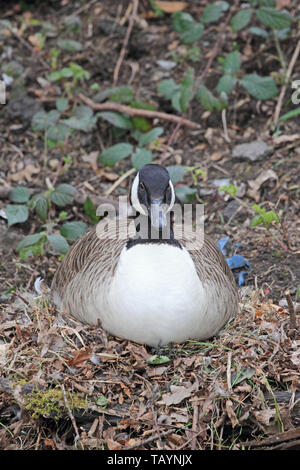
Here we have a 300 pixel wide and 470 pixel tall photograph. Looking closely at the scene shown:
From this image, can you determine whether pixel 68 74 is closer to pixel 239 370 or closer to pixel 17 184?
pixel 17 184

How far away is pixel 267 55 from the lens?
7246 millimetres

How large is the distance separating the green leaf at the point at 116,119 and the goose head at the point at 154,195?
2.60 meters

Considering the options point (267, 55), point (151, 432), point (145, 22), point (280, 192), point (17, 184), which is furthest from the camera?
point (145, 22)

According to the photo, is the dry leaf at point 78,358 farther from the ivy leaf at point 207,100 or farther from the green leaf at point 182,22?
the green leaf at point 182,22

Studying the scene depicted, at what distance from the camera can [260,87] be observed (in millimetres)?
6645

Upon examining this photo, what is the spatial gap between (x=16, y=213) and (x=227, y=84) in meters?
2.46

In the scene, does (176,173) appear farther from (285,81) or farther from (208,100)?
(285,81)

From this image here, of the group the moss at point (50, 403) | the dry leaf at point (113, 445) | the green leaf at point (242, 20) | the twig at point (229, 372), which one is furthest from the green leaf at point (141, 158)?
the dry leaf at point (113, 445)

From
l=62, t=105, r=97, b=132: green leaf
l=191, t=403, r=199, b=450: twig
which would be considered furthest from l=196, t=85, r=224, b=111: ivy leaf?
l=191, t=403, r=199, b=450: twig

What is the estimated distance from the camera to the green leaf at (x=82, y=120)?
264 inches

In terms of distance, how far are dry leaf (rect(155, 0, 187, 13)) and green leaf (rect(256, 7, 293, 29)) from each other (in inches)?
62.8

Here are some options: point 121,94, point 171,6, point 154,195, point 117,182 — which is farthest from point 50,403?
point 171,6

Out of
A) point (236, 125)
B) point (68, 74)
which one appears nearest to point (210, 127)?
point (236, 125)

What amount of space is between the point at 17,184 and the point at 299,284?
3.06 metres
